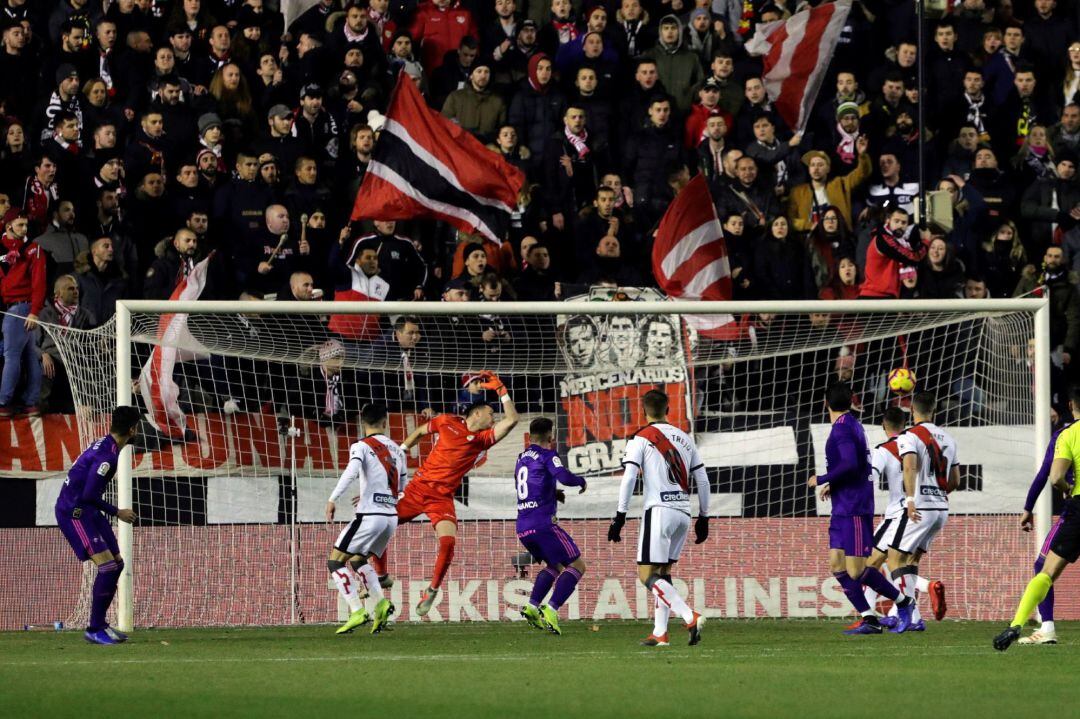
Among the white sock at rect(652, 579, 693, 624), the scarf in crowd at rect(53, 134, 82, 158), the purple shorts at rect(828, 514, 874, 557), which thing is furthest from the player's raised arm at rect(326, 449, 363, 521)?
the scarf in crowd at rect(53, 134, 82, 158)

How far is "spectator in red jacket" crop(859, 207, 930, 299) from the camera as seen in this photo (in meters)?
18.9


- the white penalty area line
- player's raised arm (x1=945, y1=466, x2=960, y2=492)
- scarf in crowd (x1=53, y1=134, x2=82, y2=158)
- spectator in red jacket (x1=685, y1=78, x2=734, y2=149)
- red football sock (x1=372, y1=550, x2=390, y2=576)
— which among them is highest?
spectator in red jacket (x1=685, y1=78, x2=734, y2=149)

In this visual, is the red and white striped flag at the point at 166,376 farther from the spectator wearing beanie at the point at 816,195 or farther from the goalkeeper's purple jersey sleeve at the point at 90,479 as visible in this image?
the spectator wearing beanie at the point at 816,195

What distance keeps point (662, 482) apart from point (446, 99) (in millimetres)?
8331

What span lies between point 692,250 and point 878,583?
5.49 m

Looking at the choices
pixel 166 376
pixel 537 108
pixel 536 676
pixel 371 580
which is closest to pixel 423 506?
Answer: pixel 371 580

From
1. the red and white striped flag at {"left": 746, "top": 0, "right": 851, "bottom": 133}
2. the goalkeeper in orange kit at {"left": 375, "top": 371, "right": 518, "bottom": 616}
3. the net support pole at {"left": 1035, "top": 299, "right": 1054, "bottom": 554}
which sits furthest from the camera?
the red and white striped flag at {"left": 746, "top": 0, "right": 851, "bottom": 133}

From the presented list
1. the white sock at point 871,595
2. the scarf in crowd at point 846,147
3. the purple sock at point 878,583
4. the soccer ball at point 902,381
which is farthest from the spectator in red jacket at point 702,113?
the purple sock at point 878,583

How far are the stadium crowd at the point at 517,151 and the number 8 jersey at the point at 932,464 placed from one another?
370 centimetres

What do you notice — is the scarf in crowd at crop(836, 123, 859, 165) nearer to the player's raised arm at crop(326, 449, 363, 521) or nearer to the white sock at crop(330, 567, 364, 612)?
the player's raised arm at crop(326, 449, 363, 521)

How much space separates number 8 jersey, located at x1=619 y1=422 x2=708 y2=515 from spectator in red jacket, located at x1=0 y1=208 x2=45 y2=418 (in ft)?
21.6

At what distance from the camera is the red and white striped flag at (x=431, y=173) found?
62.3 ft

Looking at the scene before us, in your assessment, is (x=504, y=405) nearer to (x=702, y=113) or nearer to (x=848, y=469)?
(x=848, y=469)

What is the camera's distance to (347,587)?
15562 millimetres
